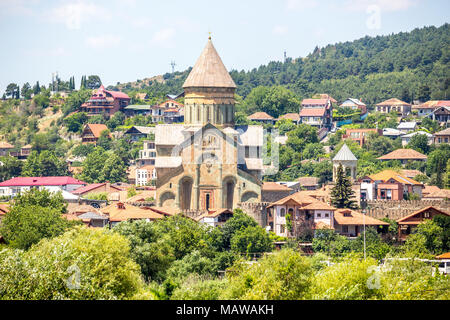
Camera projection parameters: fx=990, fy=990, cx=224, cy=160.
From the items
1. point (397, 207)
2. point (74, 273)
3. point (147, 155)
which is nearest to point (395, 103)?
point (147, 155)

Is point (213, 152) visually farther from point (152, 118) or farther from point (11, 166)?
point (152, 118)

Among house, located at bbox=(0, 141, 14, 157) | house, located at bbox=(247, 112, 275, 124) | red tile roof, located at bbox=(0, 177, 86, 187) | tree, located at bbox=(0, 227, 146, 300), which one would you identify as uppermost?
house, located at bbox=(247, 112, 275, 124)

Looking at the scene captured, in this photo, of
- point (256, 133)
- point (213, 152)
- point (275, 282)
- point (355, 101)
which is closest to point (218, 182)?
point (213, 152)

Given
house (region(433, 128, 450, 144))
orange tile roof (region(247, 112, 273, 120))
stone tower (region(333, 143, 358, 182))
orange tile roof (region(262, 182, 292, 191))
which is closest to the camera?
orange tile roof (region(262, 182, 292, 191))

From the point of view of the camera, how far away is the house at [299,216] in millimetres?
58406

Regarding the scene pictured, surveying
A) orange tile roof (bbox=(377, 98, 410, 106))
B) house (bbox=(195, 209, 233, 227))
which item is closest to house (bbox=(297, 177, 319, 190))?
house (bbox=(195, 209, 233, 227))

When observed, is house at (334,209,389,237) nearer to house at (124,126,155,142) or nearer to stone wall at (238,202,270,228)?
A: stone wall at (238,202,270,228)

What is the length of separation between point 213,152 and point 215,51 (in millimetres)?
8228

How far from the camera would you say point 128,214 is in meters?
58.9

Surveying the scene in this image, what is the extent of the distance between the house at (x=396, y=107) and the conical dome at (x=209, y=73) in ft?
212

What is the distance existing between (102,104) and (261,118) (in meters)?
24.7

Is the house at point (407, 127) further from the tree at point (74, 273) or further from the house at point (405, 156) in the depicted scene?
the tree at point (74, 273)

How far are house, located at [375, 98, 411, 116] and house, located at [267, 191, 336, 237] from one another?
70004mm

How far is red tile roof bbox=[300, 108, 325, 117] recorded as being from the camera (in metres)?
121
